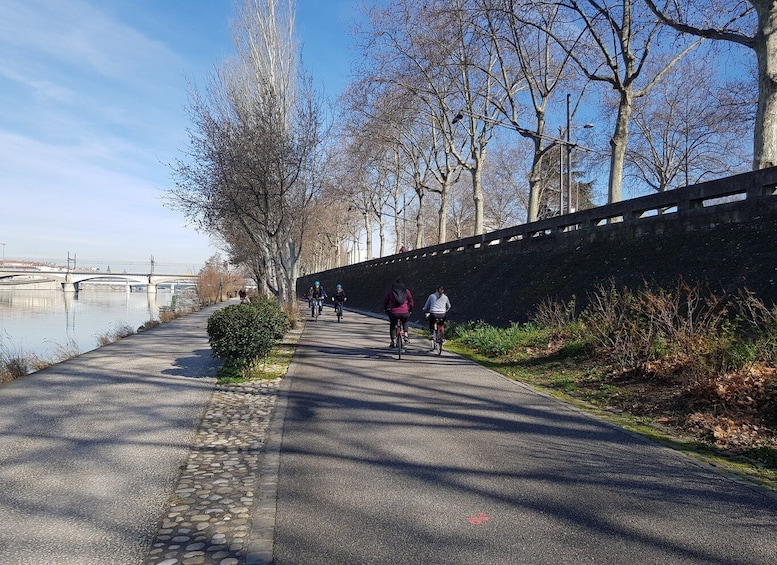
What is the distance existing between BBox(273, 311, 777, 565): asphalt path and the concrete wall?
197 inches

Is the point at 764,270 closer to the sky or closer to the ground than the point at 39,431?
closer to the sky

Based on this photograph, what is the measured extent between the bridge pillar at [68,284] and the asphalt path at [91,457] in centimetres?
7828

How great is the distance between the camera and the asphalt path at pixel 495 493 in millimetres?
3516

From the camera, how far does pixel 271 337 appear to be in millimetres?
10141

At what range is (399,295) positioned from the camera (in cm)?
1331

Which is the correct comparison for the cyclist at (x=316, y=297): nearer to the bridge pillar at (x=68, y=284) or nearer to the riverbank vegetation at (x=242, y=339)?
the riverbank vegetation at (x=242, y=339)

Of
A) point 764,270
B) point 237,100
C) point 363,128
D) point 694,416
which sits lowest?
point 694,416

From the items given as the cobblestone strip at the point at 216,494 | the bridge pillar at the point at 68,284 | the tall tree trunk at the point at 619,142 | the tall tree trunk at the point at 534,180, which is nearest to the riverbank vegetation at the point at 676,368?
the cobblestone strip at the point at 216,494

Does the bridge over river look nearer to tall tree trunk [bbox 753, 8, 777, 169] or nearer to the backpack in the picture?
the backpack

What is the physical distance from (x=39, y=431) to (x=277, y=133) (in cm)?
1384

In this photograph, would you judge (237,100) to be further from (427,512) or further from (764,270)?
(427,512)

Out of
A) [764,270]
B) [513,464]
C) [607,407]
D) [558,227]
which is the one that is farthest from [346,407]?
[558,227]

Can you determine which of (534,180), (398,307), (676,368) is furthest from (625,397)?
(534,180)

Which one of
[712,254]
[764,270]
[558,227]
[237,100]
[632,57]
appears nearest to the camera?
[764,270]
